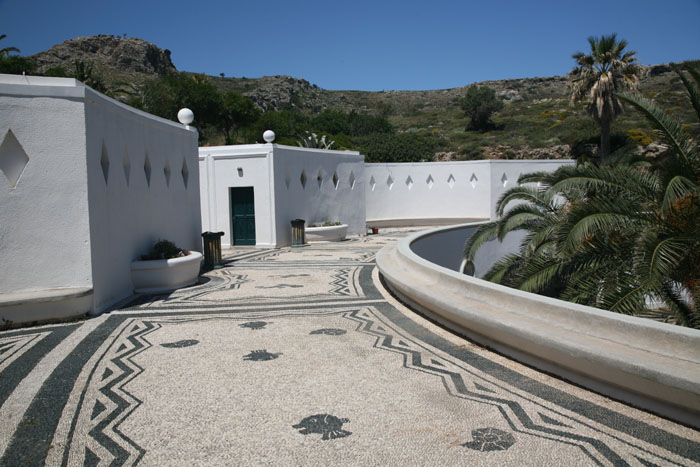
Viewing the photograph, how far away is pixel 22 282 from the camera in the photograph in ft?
21.6

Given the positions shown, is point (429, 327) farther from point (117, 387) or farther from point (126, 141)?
point (126, 141)

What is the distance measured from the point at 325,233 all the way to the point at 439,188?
26.8 ft

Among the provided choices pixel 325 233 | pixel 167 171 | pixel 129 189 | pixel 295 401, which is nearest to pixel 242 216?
pixel 325 233

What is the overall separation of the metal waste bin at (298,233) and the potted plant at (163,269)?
277 inches

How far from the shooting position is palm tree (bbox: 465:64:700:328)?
5.32 meters

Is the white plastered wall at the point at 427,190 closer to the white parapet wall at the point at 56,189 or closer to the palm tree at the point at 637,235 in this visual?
the palm tree at the point at 637,235

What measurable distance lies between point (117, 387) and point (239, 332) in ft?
6.17

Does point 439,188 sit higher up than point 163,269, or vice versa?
point 439,188

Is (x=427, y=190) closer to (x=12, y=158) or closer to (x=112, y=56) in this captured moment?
(x=12, y=158)

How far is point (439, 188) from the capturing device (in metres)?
23.8

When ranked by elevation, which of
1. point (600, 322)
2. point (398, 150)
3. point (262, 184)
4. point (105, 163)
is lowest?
point (600, 322)

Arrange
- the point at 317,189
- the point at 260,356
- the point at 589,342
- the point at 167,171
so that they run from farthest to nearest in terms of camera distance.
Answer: the point at 317,189 → the point at 167,171 → the point at 260,356 → the point at 589,342

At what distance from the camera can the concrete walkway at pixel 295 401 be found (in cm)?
317

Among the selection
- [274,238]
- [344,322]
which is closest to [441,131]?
[274,238]
